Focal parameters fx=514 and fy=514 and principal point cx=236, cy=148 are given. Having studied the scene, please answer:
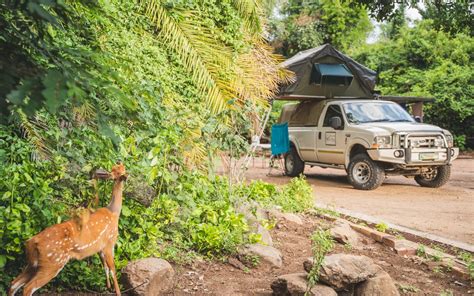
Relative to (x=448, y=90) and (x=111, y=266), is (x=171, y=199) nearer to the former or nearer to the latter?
(x=111, y=266)

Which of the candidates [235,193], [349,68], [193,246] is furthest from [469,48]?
[193,246]

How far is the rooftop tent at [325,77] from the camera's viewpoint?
13.8m

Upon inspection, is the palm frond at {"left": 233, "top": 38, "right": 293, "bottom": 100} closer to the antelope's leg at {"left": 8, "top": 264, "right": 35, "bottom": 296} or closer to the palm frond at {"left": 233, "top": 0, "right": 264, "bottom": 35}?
the palm frond at {"left": 233, "top": 0, "right": 264, "bottom": 35}

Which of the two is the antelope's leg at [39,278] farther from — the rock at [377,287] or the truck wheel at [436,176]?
the truck wheel at [436,176]

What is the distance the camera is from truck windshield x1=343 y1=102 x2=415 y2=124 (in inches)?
469

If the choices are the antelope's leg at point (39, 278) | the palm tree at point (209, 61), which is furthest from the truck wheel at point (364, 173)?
the antelope's leg at point (39, 278)

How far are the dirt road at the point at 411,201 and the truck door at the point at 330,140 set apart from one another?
67 cm

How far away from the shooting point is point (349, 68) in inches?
577

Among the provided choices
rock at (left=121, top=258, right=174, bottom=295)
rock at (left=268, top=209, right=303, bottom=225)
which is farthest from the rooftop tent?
rock at (left=121, top=258, right=174, bottom=295)

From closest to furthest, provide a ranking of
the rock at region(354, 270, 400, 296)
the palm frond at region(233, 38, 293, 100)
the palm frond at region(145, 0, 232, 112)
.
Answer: the rock at region(354, 270, 400, 296), the palm frond at region(145, 0, 232, 112), the palm frond at region(233, 38, 293, 100)

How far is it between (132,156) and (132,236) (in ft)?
2.26

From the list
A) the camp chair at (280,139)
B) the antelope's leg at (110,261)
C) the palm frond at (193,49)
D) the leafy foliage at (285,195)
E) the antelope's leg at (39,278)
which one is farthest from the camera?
the camp chair at (280,139)

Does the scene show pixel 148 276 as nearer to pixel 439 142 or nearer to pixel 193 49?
pixel 193 49

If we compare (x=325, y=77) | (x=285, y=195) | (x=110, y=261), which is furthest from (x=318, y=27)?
(x=110, y=261)
